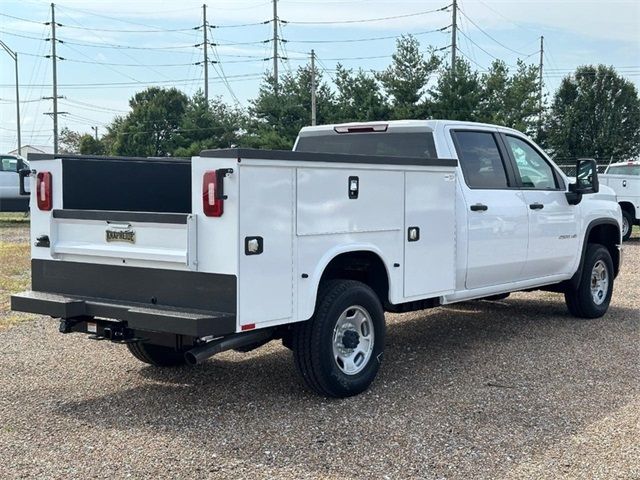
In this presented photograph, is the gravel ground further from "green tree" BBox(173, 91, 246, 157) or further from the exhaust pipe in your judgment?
"green tree" BBox(173, 91, 246, 157)

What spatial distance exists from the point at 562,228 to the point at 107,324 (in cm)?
495

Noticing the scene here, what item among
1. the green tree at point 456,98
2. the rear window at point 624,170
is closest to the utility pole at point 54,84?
the green tree at point 456,98

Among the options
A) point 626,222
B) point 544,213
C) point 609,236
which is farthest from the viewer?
point 626,222

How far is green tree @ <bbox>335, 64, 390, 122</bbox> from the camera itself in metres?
36.1

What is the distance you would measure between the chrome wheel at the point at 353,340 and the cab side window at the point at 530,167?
109 inches

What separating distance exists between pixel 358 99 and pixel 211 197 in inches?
1301

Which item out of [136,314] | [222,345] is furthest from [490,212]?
[136,314]

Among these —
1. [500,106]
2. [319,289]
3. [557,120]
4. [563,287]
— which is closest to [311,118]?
[500,106]

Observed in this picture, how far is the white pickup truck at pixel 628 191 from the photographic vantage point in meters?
18.9

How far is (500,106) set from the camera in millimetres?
37969

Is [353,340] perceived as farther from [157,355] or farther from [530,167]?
[530,167]

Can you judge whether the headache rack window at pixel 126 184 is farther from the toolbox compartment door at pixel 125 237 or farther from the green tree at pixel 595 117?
the green tree at pixel 595 117

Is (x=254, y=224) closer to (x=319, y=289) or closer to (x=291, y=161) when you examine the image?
(x=291, y=161)

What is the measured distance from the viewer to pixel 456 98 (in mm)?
35938
